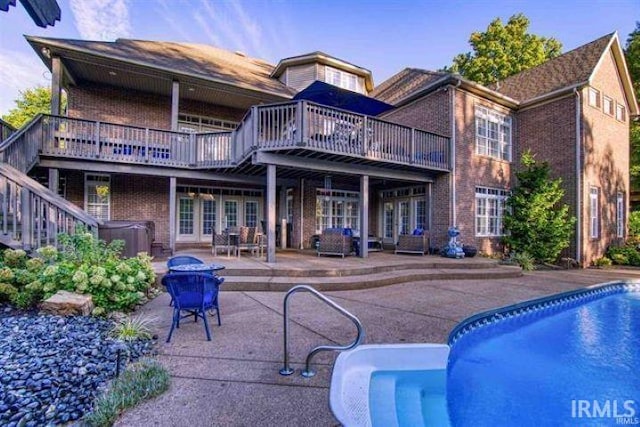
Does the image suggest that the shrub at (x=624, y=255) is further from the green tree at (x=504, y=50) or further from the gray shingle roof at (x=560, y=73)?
the green tree at (x=504, y=50)

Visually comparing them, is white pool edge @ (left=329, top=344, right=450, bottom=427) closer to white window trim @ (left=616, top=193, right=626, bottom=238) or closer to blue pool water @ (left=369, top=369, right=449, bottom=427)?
blue pool water @ (left=369, top=369, right=449, bottom=427)

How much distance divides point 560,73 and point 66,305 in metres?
18.4

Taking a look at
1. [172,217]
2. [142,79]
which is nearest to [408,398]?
[172,217]

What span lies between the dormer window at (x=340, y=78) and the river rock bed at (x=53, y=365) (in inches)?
567

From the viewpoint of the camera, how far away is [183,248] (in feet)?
39.9

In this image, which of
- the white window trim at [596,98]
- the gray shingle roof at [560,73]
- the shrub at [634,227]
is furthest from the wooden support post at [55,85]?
the shrub at [634,227]

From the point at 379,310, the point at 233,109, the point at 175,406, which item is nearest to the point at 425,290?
the point at 379,310

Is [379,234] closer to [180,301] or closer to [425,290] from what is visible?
[425,290]

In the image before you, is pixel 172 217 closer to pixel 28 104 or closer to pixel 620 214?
pixel 620 214

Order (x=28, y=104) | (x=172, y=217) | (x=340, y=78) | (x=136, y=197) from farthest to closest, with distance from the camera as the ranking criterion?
(x=28, y=104), (x=340, y=78), (x=136, y=197), (x=172, y=217)

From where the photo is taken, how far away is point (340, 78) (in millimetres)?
16188

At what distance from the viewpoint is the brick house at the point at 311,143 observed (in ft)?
31.4

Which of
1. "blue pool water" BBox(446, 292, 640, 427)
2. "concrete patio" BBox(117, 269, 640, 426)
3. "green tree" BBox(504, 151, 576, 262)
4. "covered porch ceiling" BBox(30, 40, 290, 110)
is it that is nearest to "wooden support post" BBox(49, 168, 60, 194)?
"covered porch ceiling" BBox(30, 40, 290, 110)

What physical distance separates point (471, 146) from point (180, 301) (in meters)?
12.0
